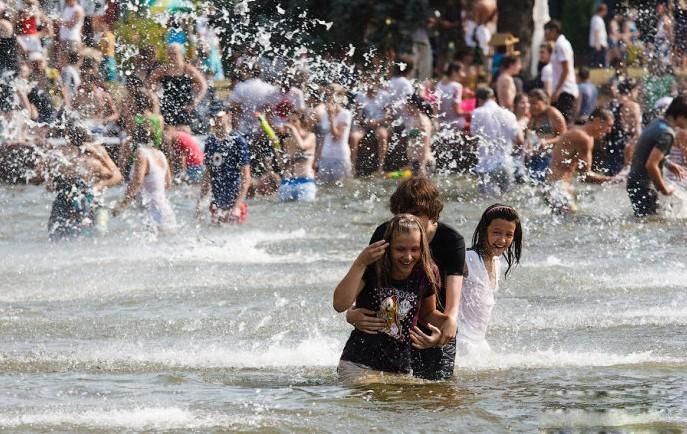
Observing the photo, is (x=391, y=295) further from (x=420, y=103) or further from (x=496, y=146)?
(x=420, y=103)

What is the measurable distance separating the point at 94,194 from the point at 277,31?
939cm

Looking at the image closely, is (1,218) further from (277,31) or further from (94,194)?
(277,31)

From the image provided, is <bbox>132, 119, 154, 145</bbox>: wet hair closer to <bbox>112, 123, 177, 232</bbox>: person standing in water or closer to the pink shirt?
<bbox>112, 123, 177, 232</bbox>: person standing in water

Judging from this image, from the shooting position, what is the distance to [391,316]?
24.7 feet

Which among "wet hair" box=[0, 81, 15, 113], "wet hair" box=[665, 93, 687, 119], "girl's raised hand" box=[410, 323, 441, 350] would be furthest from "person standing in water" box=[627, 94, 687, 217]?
"girl's raised hand" box=[410, 323, 441, 350]

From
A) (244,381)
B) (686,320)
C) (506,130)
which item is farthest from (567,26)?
(244,381)

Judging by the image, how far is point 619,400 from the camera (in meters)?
8.07

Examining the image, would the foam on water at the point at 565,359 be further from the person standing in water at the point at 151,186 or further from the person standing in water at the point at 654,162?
the person standing in water at the point at 654,162

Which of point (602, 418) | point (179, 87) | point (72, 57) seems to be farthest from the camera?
point (72, 57)

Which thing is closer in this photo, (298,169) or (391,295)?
(391,295)

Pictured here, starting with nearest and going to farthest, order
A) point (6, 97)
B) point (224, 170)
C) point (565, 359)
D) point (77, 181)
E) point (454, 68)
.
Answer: point (565, 359) → point (77, 181) → point (224, 170) → point (6, 97) → point (454, 68)

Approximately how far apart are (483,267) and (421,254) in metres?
0.85

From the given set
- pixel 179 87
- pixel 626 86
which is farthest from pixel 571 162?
pixel 626 86

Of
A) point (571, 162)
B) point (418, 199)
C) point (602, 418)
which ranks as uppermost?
point (571, 162)
